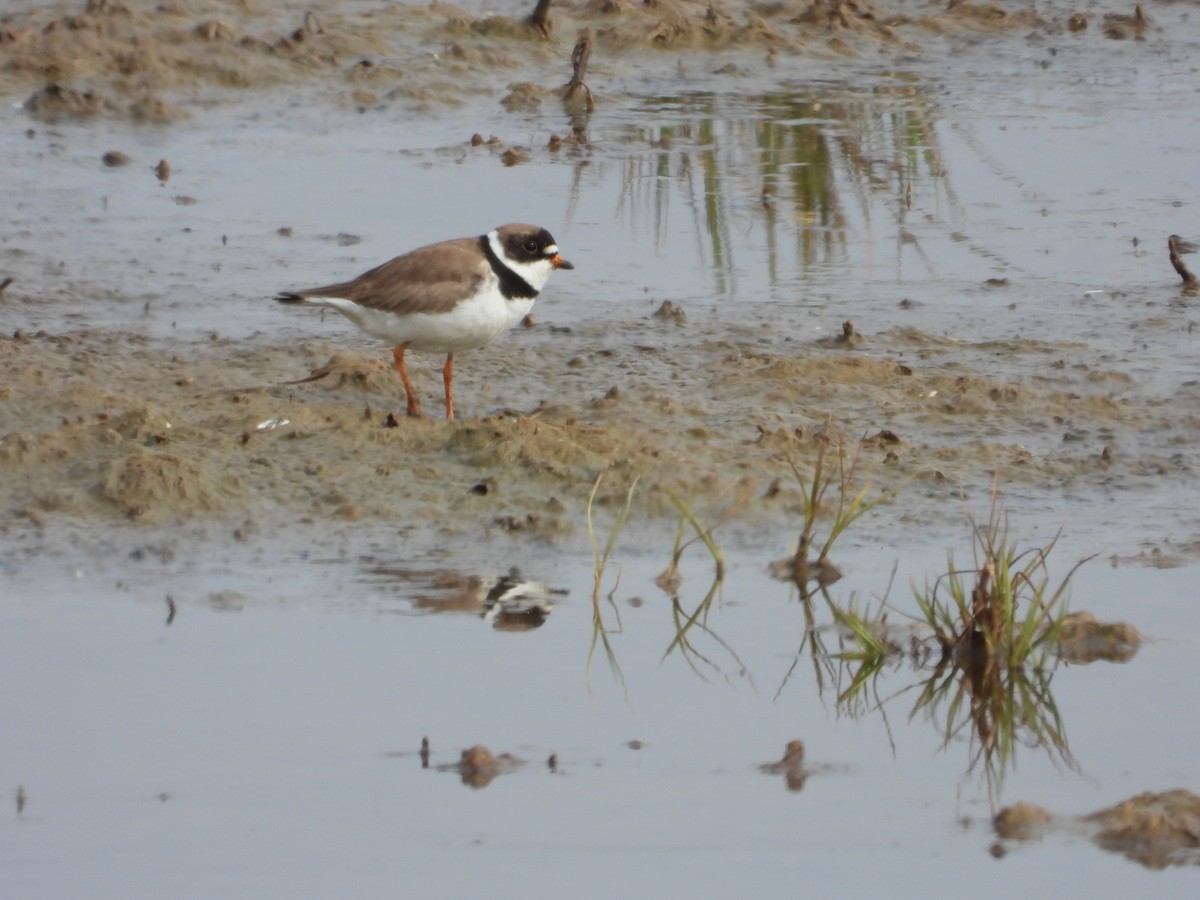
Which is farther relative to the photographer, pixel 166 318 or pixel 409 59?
pixel 409 59

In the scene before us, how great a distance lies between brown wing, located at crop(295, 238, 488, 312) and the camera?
741cm

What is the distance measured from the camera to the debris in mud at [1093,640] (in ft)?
A: 17.7

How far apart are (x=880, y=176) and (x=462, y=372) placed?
3.50m

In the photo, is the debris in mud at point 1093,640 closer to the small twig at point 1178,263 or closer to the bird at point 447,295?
the bird at point 447,295

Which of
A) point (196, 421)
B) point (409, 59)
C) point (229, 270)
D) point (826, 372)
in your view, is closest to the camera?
point (196, 421)

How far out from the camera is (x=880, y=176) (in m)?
10.8


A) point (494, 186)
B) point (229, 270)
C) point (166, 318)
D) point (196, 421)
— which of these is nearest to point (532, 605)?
point (196, 421)

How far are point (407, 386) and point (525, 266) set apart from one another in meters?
0.67

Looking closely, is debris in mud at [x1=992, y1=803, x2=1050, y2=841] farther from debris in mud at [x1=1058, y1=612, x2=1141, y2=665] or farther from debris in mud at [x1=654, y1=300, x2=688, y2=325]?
debris in mud at [x1=654, y1=300, x2=688, y2=325]

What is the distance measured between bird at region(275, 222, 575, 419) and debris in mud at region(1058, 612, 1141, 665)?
2.78 metres

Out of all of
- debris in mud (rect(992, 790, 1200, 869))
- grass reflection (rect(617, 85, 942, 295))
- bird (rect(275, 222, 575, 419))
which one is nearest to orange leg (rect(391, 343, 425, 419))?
bird (rect(275, 222, 575, 419))

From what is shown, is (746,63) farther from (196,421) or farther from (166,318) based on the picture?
(196,421)

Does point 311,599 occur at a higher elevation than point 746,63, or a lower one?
lower

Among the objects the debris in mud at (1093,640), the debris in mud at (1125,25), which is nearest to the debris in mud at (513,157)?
the debris in mud at (1125,25)
